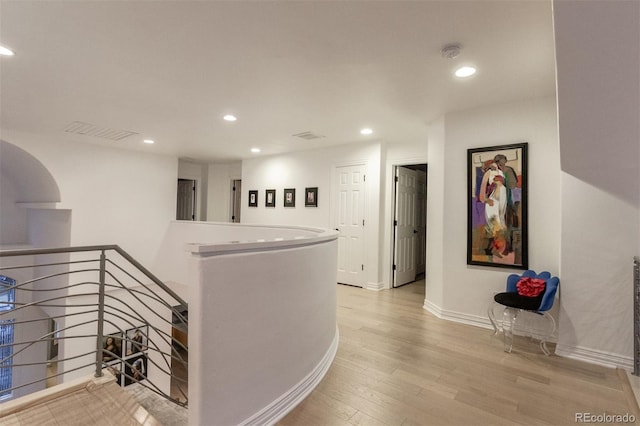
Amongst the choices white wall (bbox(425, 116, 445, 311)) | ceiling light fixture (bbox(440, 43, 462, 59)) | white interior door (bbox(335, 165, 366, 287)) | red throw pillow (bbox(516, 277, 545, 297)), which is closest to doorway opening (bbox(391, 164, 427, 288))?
white interior door (bbox(335, 165, 366, 287))

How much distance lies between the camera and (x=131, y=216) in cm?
627

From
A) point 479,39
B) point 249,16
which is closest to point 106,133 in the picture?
point 249,16

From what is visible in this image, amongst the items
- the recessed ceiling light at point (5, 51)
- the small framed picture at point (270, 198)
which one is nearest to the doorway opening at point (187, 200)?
the small framed picture at point (270, 198)

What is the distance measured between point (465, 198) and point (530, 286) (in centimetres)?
120

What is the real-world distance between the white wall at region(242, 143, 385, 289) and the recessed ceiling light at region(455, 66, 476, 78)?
8.12 feet

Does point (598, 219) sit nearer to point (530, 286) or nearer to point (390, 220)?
point (530, 286)

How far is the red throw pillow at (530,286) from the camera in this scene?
9.64 ft

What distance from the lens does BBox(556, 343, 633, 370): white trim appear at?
2.65m

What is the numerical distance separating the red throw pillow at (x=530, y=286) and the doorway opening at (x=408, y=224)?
8.24 feet

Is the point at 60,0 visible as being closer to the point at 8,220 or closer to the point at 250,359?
the point at 250,359

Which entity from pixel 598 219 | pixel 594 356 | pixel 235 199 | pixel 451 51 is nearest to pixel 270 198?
pixel 235 199

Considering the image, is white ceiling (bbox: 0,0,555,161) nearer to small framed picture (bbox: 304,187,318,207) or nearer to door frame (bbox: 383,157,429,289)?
door frame (bbox: 383,157,429,289)

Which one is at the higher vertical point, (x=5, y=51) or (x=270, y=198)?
(x=5, y=51)

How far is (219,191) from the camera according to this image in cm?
837
